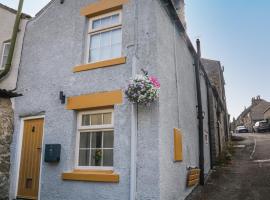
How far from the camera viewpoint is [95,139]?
22.2 ft

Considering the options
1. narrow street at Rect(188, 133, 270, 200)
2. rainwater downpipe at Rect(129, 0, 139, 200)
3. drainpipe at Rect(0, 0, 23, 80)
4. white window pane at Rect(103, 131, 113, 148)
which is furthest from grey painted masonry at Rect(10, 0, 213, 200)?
narrow street at Rect(188, 133, 270, 200)

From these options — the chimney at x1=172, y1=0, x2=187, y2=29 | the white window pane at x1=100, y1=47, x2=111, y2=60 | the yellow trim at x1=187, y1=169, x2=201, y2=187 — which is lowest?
the yellow trim at x1=187, y1=169, x2=201, y2=187

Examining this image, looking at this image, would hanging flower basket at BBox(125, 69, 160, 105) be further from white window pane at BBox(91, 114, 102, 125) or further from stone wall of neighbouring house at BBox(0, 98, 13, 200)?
stone wall of neighbouring house at BBox(0, 98, 13, 200)

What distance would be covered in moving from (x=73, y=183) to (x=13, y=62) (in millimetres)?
5106

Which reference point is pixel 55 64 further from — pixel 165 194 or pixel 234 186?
pixel 234 186

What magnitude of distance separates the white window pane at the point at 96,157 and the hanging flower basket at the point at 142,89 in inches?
64.6

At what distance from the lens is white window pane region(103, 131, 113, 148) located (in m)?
6.52

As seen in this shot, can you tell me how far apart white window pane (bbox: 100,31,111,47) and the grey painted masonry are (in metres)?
0.57

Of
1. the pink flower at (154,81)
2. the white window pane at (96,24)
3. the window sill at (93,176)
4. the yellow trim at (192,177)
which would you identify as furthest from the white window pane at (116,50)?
the yellow trim at (192,177)

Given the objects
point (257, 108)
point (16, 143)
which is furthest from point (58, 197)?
point (257, 108)

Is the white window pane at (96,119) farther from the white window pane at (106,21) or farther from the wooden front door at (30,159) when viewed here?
the white window pane at (106,21)

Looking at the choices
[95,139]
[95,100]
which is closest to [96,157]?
[95,139]

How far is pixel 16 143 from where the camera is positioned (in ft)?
26.1

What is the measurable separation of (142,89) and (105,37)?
251 cm
